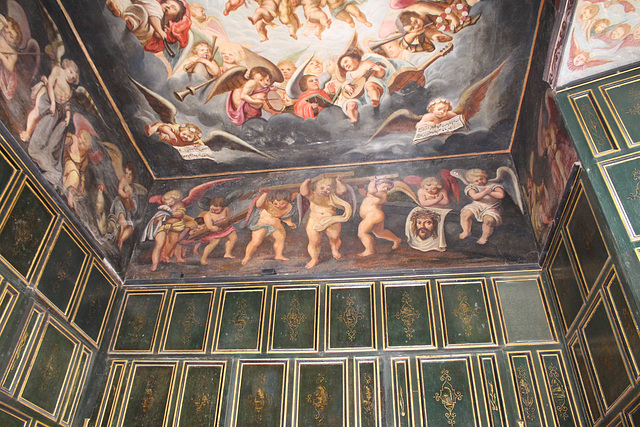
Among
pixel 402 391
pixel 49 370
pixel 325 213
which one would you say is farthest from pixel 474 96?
pixel 49 370

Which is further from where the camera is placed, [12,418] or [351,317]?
[351,317]

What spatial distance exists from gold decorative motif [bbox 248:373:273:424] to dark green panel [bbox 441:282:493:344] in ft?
8.80

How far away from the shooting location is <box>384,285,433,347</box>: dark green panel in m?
7.73

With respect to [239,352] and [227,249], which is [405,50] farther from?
[239,352]

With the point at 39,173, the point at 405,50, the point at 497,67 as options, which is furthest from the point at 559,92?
the point at 39,173

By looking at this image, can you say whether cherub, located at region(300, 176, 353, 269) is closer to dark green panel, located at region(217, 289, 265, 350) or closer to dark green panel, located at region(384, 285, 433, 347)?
dark green panel, located at region(217, 289, 265, 350)

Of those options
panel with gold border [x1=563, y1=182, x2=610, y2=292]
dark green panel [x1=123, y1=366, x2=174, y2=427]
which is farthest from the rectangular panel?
panel with gold border [x1=563, y1=182, x2=610, y2=292]

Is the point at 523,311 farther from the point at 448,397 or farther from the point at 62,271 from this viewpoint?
the point at 62,271

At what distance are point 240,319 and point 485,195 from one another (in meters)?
4.58

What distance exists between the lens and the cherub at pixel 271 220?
9113mm

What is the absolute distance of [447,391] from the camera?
722 cm

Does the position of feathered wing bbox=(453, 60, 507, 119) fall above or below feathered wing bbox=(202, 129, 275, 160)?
above

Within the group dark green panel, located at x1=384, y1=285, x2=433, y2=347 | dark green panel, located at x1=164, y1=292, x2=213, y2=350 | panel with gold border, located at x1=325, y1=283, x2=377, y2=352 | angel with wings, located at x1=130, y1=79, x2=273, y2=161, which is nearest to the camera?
dark green panel, located at x1=384, y1=285, x2=433, y2=347

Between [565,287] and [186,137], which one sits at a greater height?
[186,137]
